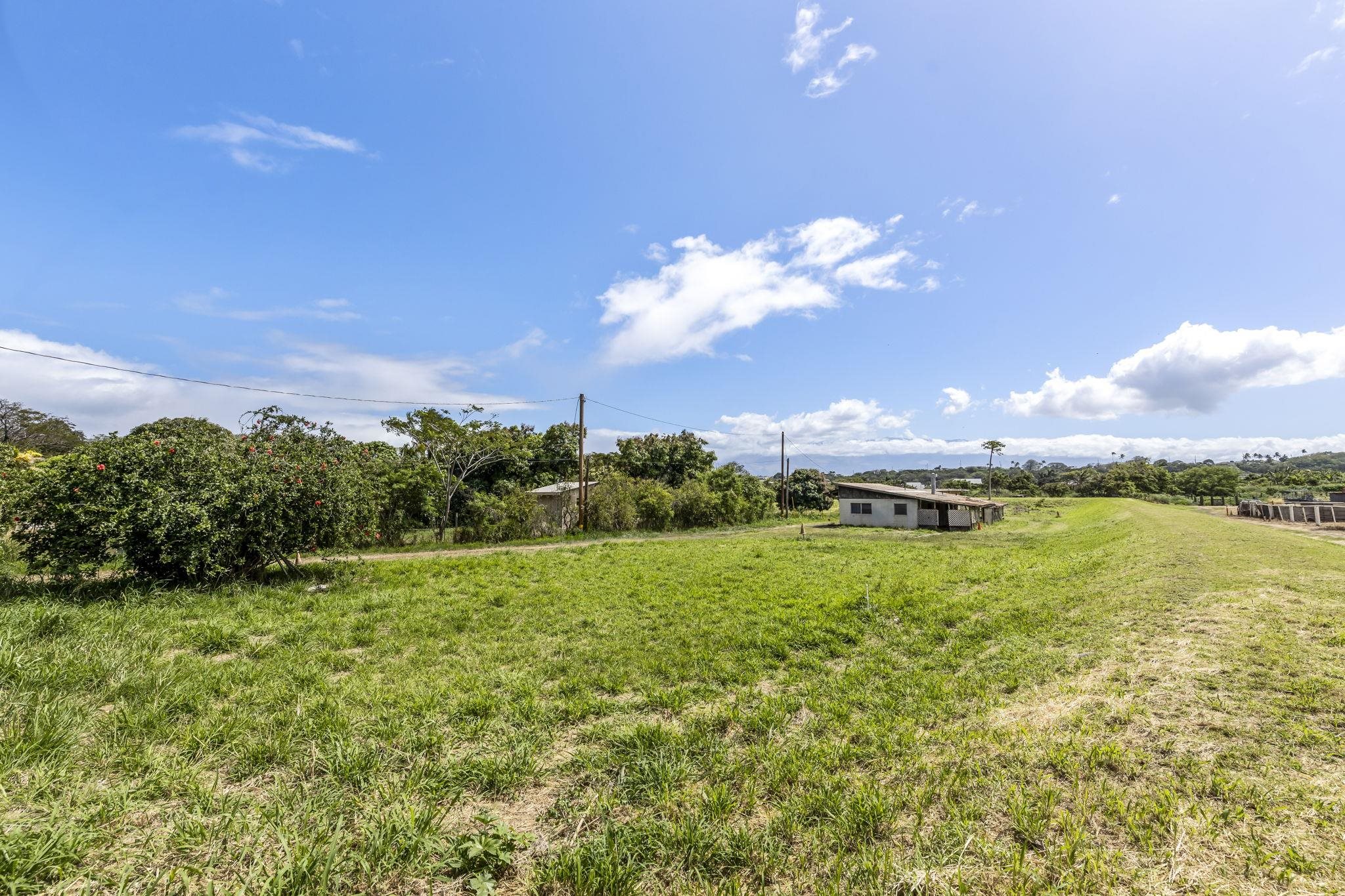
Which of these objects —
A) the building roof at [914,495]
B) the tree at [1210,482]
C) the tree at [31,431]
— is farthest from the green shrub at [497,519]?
the tree at [1210,482]

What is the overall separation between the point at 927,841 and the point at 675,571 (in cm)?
960

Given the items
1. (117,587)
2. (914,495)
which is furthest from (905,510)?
(117,587)

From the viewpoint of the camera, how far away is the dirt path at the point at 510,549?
13298 millimetres

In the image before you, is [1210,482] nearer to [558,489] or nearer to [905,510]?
[905,510]

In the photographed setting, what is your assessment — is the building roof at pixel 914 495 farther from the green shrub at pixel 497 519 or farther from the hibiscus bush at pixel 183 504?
the hibiscus bush at pixel 183 504

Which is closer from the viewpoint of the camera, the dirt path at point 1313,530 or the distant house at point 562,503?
the dirt path at point 1313,530

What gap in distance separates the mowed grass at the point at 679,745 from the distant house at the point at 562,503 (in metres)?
17.1

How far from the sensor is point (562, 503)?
86.7 feet

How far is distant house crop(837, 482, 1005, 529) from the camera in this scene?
113 ft

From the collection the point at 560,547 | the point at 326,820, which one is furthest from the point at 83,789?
the point at 560,547

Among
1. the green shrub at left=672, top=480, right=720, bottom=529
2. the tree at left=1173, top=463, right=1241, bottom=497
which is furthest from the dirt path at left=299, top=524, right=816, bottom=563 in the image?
the tree at left=1173, top=463, right=1241, bottom=497

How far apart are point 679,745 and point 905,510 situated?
35.1 metres

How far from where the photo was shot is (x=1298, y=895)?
2.31 meters

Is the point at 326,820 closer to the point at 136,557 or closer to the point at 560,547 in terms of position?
the point at 136,557
